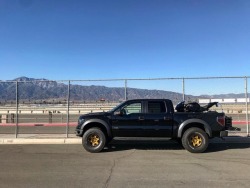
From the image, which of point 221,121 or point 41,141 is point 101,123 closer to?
point 41,141

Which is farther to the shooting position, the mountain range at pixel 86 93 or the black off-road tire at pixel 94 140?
the mountain range at pixel 86 93

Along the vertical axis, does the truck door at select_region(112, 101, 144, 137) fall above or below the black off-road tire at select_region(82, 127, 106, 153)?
above

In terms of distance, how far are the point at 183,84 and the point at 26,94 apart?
348 inches

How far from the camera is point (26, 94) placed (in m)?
19.7

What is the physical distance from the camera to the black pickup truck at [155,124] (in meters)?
12.3

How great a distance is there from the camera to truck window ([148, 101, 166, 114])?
12748 millimetres

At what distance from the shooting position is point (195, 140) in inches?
481

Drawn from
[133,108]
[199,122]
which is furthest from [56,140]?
[199,122]

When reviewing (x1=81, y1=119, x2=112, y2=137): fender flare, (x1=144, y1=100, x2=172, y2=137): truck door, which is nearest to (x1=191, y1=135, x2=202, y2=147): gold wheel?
(x1=144, y1=100, x2=172, y2=137): truck door

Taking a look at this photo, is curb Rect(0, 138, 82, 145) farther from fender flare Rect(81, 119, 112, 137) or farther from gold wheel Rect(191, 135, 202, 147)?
gold wheel Rect(191, 135, 202, 147)

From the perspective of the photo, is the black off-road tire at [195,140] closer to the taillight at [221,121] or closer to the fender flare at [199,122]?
the fender flare at [199,122]

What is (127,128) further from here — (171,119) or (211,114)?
(211,114)

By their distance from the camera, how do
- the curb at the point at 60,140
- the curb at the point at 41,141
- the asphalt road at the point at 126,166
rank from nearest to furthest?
the asphalt road at the point at 126,166, the curb at the point at 60,140, the curb at the point at 41,141

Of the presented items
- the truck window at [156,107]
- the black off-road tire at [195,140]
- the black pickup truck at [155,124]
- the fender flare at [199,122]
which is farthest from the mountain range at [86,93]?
the black off-road tire at [195,140]
